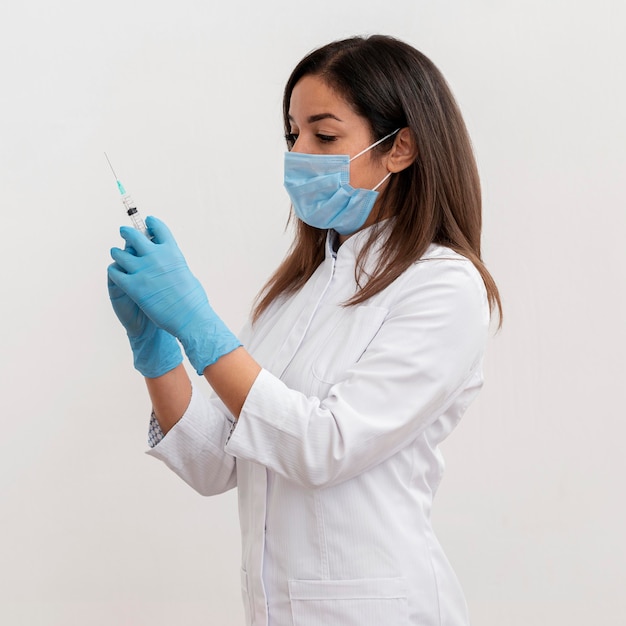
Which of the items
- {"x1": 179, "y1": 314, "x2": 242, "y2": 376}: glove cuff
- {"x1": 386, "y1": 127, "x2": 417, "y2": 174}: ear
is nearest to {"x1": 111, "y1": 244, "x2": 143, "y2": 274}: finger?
{"x1": 179, "y1": 314, "x2": 242, "y2": 376}: glove cuff

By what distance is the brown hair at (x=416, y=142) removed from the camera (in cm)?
126

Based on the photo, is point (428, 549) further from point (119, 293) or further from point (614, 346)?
point (614, 346)

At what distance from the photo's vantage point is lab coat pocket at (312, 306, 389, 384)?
1.19 metres

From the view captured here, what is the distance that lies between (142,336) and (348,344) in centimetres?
33

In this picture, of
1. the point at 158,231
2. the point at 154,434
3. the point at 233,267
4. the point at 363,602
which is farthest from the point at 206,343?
the point at 233,267

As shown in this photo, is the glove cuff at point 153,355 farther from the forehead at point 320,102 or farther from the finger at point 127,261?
the forehead at point 320,102

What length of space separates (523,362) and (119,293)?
1066 millimetres

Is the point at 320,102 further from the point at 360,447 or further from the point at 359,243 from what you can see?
the point at 360,447

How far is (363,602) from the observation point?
3.84 ft

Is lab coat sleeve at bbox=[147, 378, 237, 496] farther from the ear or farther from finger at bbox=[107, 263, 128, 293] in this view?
the ear

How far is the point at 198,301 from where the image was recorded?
1161mm

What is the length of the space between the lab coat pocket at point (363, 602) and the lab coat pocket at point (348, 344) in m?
0.28

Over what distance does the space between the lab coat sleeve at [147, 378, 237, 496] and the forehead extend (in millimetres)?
470

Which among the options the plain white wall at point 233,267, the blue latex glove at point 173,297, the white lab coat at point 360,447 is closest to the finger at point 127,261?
the blue latex glove at point 173,297
